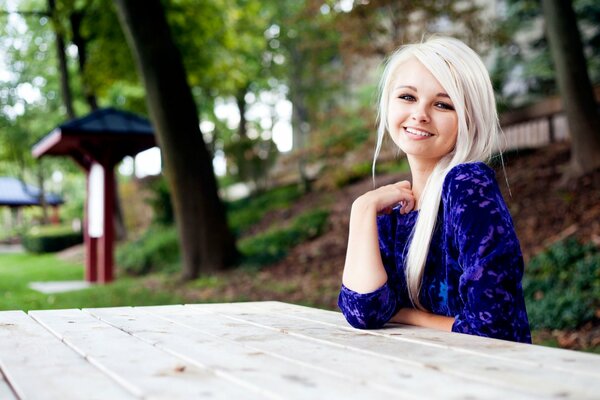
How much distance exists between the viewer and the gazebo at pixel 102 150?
469 inches

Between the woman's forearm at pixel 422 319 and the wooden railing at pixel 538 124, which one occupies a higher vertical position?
the wooden railing at pixel 538 124

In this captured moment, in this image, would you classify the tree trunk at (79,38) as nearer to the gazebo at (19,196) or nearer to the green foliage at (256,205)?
the green foliage at (256,205)

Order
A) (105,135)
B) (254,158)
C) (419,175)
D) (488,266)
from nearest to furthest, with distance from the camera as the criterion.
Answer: (488,266), (419,175), (105,135), (254,158)

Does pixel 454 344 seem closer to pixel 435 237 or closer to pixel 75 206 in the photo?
pixel 435 237

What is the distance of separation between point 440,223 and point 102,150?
35.2 ft

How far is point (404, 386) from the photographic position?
1.39m

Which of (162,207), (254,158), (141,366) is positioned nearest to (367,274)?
(141,366)

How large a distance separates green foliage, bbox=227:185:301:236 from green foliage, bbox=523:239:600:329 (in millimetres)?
8871

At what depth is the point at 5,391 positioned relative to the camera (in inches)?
56.3

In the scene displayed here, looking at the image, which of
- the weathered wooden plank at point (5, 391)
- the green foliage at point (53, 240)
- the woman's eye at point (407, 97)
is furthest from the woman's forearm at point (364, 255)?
the green foliage at point (53, 240)

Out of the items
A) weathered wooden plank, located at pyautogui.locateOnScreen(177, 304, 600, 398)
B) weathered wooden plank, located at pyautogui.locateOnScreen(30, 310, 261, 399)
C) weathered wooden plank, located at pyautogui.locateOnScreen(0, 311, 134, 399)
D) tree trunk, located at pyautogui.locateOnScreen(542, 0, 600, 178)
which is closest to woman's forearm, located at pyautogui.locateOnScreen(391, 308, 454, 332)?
weathered wooden plank, located at pyautogui.locateOnScreen(177, 304, 600, 398)

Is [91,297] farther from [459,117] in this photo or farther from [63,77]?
[63,77]

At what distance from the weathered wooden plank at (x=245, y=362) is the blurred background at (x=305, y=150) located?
260cm

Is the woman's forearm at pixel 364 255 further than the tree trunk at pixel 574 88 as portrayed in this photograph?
No
